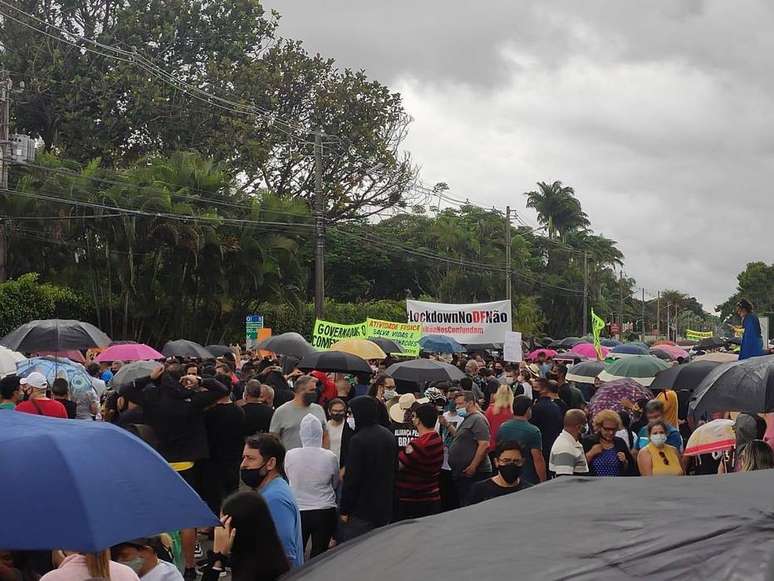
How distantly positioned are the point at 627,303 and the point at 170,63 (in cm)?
9445

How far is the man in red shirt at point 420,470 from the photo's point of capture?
9141 mm

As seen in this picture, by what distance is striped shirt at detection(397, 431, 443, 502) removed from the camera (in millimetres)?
9156

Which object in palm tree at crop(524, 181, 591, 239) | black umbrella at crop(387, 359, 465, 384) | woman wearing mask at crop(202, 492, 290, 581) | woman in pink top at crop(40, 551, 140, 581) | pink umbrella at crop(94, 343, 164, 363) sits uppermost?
palm tree at crop(524, 181, 591, 239)

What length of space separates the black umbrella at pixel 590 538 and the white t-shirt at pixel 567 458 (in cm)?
600

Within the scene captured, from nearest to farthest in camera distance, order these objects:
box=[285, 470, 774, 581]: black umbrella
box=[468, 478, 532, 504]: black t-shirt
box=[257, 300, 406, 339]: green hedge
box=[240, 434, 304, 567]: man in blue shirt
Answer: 1. box=[285, 470, 774, 581]: black umbrella
2. box=[240, 434, 304, 567]: man in blue shirt
3. box=[468, 478, 532, 504]: black t-shirt
4. box=[257, 300, 406, 339]: green hedge

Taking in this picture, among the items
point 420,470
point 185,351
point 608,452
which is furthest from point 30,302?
point 608,452

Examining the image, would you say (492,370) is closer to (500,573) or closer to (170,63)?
(500,573)

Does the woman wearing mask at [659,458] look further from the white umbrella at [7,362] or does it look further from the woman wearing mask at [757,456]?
the white umbrella at [7,362]

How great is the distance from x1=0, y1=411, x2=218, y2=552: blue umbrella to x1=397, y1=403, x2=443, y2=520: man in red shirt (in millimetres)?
4660

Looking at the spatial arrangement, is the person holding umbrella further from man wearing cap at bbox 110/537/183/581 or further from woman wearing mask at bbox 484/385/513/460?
A: man wearing cap at bbox 110/537/183/581

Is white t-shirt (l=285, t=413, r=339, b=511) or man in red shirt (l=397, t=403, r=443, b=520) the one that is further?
man in red shirt (l=397, t=403, r=443, b=520)

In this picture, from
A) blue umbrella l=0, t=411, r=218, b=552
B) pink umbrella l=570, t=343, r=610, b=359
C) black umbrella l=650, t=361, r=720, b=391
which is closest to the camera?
blue umbrella l=0, t=411, r=218, b=552

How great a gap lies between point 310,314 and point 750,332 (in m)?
34.5

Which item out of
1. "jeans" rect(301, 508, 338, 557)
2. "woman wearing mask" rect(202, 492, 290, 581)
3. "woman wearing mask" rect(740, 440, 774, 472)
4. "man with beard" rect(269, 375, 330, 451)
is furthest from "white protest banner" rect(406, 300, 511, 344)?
"woman wearing mask" rect(202, 492, 290, 581)
